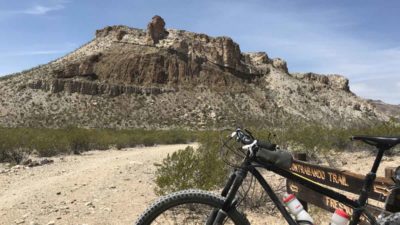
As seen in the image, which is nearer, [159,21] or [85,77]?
[85,77]

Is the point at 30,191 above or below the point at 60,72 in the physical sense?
below

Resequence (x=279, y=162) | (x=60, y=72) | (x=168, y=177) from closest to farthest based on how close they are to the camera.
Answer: (x=279, y=162)
(x=168, y=177)
(x=60, y=72)

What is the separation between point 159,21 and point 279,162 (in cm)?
9565

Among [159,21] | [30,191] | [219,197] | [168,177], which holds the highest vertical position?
[159,21]

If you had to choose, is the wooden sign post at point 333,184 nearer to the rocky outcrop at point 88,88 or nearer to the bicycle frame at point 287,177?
the bicycle frame at point 287,177

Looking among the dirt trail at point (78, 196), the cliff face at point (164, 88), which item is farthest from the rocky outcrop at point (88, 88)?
the dirt trail at point (78, 196)

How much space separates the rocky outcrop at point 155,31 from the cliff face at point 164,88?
20 centimetres

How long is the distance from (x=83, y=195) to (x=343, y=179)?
6.06 metres

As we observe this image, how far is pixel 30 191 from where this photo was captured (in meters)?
10.2

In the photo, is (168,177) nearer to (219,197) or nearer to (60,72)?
(219,197)

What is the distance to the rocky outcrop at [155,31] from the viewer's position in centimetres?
9106

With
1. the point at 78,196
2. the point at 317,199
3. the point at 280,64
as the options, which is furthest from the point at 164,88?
the point at 317,199

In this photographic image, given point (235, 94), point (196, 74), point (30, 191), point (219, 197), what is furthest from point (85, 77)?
point (219, 197)

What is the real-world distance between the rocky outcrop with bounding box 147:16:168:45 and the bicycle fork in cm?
8791
